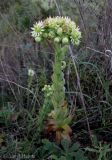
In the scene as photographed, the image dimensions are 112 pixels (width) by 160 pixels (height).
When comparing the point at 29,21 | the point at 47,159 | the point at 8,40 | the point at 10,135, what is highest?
the point at 29,21

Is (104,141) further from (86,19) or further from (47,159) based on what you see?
(86,19)

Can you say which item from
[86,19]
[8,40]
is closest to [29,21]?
[8,40]

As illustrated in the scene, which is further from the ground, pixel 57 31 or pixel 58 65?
pixel 57 31

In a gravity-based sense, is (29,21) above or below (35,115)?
above

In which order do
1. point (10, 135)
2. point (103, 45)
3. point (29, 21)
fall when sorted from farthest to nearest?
point (29, 21), point (103, 45), point (10, 135)

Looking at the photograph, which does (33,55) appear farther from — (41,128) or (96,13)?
(41,128)

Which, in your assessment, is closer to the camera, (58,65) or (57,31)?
(57,31)

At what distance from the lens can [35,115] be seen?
2.43 metres

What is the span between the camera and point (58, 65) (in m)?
2.03

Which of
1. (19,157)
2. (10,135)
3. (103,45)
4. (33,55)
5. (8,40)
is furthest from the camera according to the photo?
(8,40)

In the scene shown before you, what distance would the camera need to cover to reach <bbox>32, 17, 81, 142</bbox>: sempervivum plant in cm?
190

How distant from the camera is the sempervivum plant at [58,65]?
1.90m

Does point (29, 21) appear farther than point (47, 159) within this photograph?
Yes

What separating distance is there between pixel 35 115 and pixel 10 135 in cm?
27
